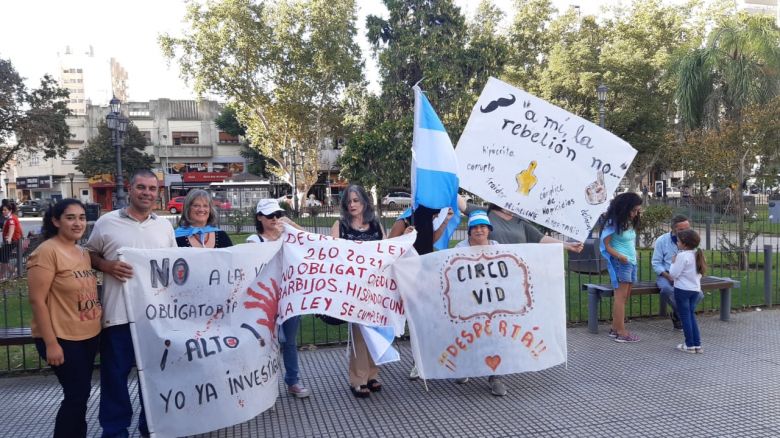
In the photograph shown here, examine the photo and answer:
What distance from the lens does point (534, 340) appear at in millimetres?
4988

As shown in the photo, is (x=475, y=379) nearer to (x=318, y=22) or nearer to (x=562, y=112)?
(x=562, y=112)

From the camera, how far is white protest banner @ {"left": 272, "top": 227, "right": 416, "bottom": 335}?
4500mm

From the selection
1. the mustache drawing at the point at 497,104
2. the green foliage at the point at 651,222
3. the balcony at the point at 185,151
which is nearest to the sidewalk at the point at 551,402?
the mustache drawing at the point at 497,104

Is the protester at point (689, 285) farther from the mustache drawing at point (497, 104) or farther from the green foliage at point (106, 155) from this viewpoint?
the green foliage at point (106, 155)

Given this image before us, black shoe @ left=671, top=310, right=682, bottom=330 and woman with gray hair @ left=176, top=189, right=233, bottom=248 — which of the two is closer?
woman with gray hair @ left=176, top=189, right=233, bottom=248

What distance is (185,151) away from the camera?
55.7 metres

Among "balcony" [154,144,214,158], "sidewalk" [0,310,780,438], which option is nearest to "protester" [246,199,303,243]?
"sidewalk" [0,310,780,438]

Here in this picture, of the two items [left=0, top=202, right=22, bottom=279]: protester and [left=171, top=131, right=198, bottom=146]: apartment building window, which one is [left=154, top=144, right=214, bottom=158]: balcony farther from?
[left=0, top=202, right=22, bottom=279]: protester

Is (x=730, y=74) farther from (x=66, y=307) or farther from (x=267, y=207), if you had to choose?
(x=66, y=307)

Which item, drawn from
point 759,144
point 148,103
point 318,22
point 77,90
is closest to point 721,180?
point 759,144

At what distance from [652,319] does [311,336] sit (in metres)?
4.28

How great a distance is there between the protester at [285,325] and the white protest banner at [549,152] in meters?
1.88

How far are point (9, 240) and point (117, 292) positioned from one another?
34.2ft

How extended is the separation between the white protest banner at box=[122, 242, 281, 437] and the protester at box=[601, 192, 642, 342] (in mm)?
3820
